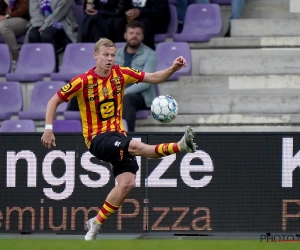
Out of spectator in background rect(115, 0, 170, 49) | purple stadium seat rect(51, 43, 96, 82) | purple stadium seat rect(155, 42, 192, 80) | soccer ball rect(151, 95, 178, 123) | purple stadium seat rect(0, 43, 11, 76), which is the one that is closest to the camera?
soccer ball rect(151, 95, 178, 123)

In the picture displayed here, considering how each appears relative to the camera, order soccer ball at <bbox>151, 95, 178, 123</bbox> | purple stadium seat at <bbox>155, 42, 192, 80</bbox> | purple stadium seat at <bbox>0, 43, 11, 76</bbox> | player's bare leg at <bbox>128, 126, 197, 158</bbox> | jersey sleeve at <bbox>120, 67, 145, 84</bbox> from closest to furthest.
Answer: player's bare leg at <bbox>128, 126, 197, 158</bbox>, soccer ball at <bbox>151, 95, 178, 123</bbox>, jersey sleeve at <bbox>120, 67, 145, 84</bbox>, purple stadium seat at <bbox>155, 42, 192, 80</bbox>, purple stadium seat at <bbox>0, 43, 11, 76</bbox>

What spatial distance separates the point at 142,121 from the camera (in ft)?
43.9

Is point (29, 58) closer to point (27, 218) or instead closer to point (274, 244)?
point (27, 218)

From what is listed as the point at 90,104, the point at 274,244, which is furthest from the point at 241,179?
the point at 90,104

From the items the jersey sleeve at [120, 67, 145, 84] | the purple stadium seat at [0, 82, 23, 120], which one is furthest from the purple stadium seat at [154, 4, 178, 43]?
the jersey sleeve at [120, 67, 145, 84]

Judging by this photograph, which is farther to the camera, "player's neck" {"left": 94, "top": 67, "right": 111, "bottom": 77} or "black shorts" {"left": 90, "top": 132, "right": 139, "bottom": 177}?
"player's neck" {"left": 94, "top": 67, "right": 111, "bottom": 77}

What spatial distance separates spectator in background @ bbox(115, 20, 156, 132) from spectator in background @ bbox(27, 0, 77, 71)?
1.54 meters

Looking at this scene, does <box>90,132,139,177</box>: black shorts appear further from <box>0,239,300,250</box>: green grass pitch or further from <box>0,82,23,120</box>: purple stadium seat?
<box>0,82,23,120</box>: purple stadium seat

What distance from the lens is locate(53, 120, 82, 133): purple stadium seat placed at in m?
12.9

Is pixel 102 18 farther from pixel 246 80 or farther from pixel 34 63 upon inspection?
pixel 246 80

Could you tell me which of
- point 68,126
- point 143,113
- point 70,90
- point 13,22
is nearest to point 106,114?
point 70,90

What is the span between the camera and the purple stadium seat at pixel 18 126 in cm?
1321

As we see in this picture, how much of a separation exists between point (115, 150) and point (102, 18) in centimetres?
607

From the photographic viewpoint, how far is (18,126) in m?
13.2
